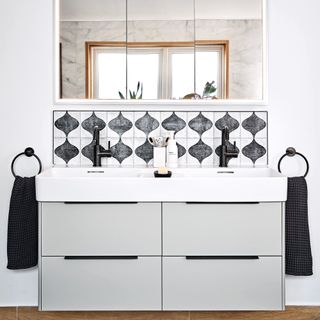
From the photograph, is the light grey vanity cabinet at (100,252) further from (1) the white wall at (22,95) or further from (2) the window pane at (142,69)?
(2) the window pane at (142,69)

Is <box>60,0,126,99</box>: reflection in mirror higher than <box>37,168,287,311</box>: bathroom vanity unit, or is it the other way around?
<box>60,0,126,99</box>: reflection in mirror

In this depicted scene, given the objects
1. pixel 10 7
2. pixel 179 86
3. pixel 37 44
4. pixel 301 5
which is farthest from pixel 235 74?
pixel 10 7

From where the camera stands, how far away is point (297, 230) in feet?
7.80

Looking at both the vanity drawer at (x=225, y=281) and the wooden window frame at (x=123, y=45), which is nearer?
the vanity drawer at (x=225, y=281)

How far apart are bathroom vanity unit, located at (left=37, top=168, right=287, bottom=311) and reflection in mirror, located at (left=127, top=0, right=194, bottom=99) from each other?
0.72 m

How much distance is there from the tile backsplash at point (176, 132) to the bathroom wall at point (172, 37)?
16 centimetres

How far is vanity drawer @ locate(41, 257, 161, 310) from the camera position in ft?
6.93

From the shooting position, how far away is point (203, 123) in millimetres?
2600

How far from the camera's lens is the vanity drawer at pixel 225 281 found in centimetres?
212

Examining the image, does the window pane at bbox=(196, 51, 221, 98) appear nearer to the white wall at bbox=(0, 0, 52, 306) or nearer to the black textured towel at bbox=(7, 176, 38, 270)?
the white wall at bbox=(0, 0, 52, 306)

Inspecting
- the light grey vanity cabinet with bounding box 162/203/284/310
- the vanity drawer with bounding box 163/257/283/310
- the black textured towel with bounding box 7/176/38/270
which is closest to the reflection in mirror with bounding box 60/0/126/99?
the black textured towel with bounding box 7/176/38/270

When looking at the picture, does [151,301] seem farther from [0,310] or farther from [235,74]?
[235,74]

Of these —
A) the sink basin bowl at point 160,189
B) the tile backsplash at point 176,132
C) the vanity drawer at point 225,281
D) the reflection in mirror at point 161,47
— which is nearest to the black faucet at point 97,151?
the tile backsplash at point 176,132

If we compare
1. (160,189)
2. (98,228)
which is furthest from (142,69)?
(98,228)
